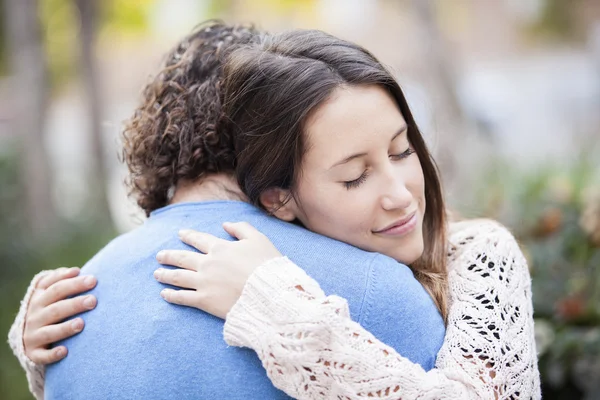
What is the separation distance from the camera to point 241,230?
5.45 ft

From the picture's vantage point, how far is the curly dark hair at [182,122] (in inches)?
74.7

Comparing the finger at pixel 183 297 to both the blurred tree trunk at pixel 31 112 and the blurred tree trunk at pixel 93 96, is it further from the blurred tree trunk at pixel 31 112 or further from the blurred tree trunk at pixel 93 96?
the blurred tree trunk at pixel 93 96

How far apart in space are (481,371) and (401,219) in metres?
0.43

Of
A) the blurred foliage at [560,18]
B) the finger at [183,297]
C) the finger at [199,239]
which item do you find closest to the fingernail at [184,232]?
the finger at [199,239]

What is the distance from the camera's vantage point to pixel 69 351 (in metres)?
1.73

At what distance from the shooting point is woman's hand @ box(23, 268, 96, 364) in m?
1.74

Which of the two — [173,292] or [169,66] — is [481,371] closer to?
[173,292]

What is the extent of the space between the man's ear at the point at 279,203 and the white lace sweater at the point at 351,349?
0.31 meters

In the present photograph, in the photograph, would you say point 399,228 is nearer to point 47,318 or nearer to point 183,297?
point 183,297

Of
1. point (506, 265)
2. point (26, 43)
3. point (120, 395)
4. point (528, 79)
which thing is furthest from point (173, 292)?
point (528, 79)

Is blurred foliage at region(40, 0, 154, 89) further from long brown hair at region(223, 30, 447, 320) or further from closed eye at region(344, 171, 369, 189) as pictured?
closed eye at region(344, 171, 369, 189)

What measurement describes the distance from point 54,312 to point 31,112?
15.4 ft

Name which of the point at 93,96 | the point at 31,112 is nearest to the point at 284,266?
the point at 31,112

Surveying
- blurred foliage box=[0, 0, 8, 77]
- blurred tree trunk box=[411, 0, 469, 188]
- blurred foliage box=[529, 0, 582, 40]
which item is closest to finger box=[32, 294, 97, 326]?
blurred tree trunk box=[411, 0, 469, 188]
